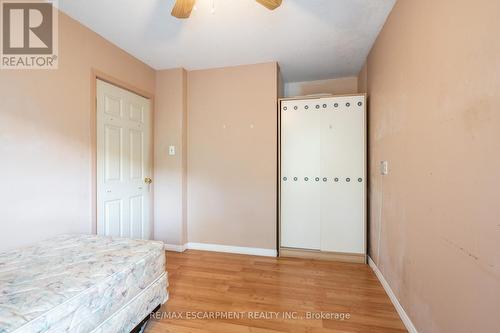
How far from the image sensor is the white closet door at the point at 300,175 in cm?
282

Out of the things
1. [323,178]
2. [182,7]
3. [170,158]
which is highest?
[182,7]

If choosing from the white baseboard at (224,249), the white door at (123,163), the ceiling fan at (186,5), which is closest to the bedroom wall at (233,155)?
the white baseboard at (224,249)

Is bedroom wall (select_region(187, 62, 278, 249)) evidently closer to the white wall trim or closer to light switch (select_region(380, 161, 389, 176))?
the white wall trim

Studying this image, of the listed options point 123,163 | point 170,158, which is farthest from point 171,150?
point 123,163

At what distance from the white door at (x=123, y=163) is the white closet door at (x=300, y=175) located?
179 cm

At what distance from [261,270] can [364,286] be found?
102 centimetres

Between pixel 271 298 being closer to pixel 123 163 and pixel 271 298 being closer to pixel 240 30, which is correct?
pixel 123 163

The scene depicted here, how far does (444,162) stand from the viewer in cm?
120

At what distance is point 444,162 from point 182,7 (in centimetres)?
192

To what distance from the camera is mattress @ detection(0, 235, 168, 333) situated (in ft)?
3.39

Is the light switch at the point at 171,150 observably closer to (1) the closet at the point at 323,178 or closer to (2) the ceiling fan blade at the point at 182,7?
(1) the closet at the point at 323,178

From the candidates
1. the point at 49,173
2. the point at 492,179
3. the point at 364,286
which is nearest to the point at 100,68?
the point at 49,173

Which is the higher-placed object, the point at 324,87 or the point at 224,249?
the point at 324,87

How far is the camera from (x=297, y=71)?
10.6 ft
